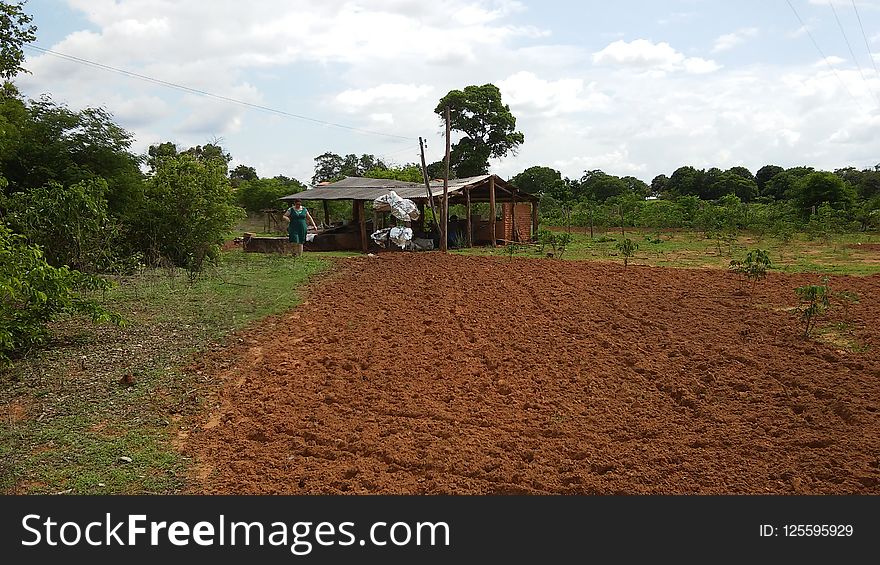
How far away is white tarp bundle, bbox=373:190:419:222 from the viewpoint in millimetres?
→ 19766

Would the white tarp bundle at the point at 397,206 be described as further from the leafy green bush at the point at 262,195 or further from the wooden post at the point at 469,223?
the leafy green bush at the point at 262,195

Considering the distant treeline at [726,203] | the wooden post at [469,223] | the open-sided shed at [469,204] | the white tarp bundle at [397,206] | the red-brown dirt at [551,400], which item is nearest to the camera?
the red-brown dirt at [551,400]

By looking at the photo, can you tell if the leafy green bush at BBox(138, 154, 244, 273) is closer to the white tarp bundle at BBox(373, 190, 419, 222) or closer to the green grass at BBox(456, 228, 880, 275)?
the white tarp bundle at BBox(373, 190, 419, 222)

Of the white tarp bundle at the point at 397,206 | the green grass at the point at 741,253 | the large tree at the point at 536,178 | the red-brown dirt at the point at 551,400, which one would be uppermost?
the large tree at the point at 536,178

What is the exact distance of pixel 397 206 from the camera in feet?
65.0

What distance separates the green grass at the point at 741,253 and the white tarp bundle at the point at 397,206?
197 centimetres

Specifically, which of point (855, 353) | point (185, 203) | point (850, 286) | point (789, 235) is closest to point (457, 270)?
point (185, 203)

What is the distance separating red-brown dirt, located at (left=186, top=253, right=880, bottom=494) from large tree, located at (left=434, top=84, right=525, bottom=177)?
27.8 metres

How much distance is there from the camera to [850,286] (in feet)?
35.5

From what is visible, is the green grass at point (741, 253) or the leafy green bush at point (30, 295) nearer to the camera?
the leafy green bush at point (30, 295)

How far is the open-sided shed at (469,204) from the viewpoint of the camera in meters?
20.3

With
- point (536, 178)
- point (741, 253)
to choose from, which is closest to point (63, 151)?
point (741, 253)

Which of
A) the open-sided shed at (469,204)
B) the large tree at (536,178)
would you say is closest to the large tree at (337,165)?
the large tree at (536,178)

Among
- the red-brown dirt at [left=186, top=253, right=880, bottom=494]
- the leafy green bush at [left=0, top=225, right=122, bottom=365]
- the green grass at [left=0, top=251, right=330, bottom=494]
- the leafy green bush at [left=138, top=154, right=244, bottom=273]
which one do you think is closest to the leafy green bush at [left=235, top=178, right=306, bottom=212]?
the leafy green bush at [left=138, top=154, right=244, bottom=273]
